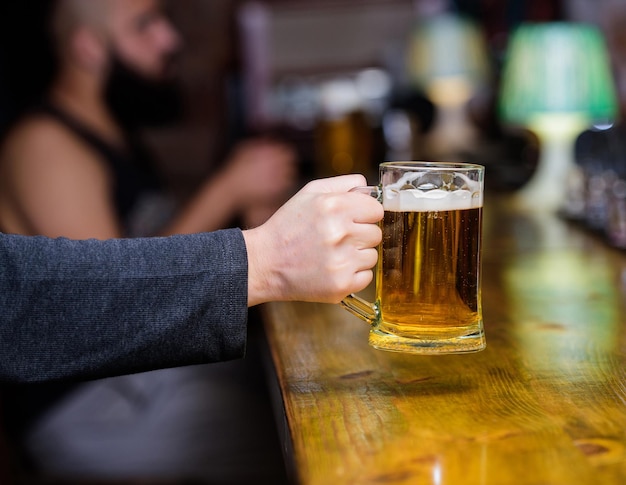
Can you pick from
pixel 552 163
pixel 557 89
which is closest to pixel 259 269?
pixel 557 89

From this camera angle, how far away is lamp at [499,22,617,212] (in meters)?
2.35

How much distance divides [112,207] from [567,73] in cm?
126

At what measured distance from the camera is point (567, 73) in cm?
236

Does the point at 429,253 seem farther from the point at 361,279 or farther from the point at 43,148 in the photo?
the point at 43,148

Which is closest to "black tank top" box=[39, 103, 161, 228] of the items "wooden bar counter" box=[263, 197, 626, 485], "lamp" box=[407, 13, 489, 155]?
"wooden bar counter" box=[263, 197, 626, 485]

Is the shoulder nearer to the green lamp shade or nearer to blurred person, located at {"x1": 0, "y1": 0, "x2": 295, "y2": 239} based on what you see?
blurred person, located at {"x1": 0, "y1": 0, "x2": 295, "y2": 239}

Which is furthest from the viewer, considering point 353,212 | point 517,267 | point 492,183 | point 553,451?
point 492,183

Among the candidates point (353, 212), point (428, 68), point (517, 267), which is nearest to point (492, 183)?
point (428, 68)

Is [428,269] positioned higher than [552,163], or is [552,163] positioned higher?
[428,269]

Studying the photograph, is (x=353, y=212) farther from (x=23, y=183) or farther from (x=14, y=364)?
(x=23, y=183)

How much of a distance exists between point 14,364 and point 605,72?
1.94 metres

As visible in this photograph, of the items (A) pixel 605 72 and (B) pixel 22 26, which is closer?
(A) pixel 605 72

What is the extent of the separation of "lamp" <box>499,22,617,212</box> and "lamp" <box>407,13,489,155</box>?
1.25m

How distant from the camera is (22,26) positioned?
4137mm
